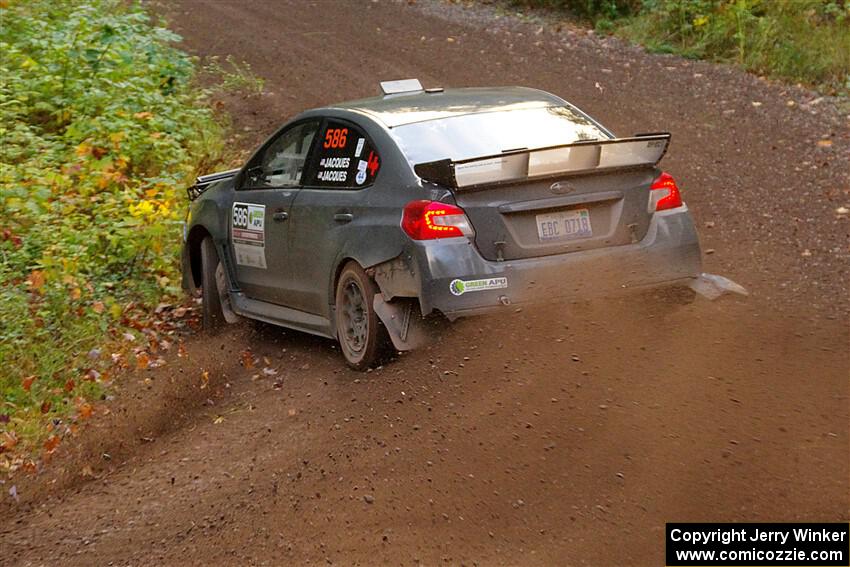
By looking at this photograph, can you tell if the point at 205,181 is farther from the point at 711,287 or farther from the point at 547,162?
the point at 711,287

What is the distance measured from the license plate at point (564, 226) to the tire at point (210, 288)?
366 cm

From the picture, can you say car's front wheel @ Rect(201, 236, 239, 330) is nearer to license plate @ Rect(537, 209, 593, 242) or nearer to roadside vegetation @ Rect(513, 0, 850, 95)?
license plate @ Rect(537, 209, 593, 242)

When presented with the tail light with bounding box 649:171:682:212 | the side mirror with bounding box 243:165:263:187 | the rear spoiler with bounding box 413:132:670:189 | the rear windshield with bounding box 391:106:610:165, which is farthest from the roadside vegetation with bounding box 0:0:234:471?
the tail light with bounding box 649:171:682:212

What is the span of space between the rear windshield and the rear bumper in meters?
0.71

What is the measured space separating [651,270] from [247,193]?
3.34 m

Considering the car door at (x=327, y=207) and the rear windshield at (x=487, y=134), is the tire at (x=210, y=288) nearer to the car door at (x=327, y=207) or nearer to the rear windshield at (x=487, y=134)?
the car door at (x=327, y=207)

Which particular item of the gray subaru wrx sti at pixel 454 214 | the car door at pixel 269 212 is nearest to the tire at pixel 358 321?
the gray subaru wrx sti at pixel 454 214

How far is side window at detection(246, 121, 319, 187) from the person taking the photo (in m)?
8.21

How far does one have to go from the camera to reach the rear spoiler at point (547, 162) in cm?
651

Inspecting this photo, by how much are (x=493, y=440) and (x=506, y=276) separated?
39.3 inches

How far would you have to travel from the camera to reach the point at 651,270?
676cm

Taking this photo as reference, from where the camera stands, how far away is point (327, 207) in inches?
299

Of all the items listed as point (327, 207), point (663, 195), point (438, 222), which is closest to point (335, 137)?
point (327, 207)

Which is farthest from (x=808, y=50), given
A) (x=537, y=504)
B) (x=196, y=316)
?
(x=537, y=504)
